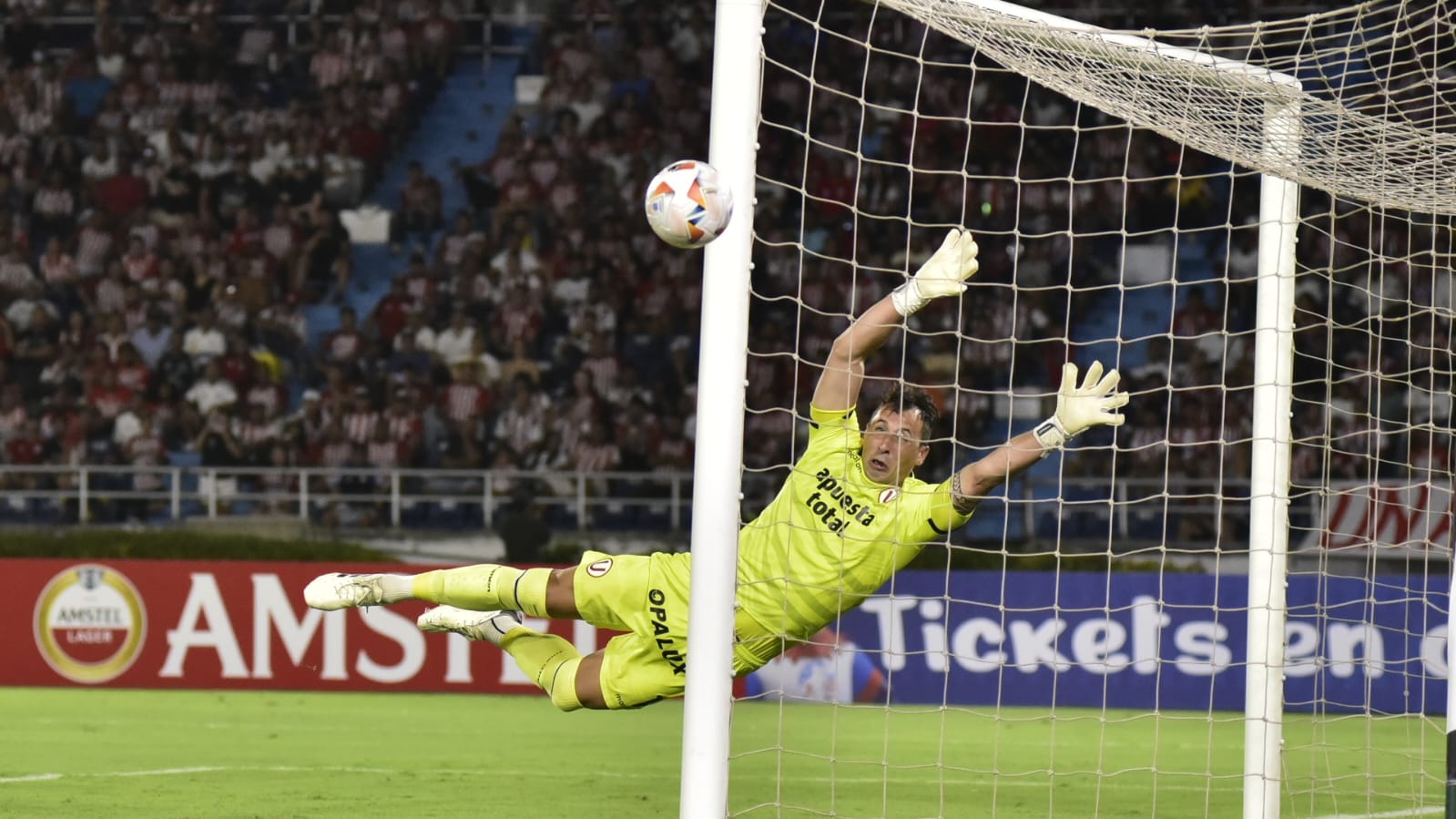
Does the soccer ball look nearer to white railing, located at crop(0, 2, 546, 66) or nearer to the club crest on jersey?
the club crest on jersey

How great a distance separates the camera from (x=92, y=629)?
13.7 meters

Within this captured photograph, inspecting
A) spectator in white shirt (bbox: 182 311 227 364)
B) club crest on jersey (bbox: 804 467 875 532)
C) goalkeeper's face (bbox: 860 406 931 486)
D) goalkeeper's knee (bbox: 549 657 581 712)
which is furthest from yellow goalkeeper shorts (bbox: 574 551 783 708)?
spectator in white shirt (bbox: 182 311 227 364)

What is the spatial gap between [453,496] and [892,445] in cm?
960

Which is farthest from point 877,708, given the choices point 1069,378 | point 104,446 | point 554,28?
point 554,28

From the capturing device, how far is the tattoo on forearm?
6.30 metres

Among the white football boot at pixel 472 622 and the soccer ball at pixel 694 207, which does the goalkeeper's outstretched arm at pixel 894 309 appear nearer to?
the soccer ball at pixel 694 207

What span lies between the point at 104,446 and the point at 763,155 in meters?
7.29

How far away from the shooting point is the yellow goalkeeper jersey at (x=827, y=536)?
6570mm

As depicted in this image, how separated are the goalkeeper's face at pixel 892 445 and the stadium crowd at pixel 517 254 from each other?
8518 millimetres

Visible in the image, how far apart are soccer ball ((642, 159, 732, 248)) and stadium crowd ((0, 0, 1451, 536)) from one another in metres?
10.0

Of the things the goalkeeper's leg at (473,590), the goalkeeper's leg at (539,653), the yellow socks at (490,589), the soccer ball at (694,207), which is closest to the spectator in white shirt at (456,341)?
the goalkeeper's leg at (539,653)

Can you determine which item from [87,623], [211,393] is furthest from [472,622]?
[211,393]

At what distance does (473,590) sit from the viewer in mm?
6988

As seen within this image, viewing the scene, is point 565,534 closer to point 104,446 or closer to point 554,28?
point 104,446
